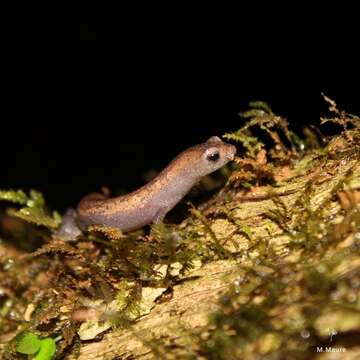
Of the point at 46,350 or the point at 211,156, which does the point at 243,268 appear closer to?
the point at 46,350

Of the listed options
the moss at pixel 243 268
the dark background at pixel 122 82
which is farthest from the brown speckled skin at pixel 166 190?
the dark background at pixel 122 82

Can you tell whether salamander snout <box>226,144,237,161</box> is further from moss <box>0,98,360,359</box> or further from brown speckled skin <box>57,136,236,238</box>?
moss <box>0,98,360,359</box>

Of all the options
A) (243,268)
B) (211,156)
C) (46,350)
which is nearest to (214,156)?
(211,156)

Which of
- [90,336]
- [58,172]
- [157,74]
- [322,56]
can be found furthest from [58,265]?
[157,74]

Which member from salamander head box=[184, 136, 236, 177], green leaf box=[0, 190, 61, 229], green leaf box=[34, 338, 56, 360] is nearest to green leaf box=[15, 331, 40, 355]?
green leaf box=[34, 338, 56, 360]

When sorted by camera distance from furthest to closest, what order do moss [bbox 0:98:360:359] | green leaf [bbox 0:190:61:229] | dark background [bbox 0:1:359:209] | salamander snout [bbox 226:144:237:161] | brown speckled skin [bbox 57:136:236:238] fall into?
1. dark background [bbox 0:1:359:209]
2. green leaf [bbox 0:190:61:229]
3. brown speckled skin [bbox 57:136:236:238]
4. salamander snout [bbox 226:144:237:161]
5. moss [bbox 0:98:360:359]

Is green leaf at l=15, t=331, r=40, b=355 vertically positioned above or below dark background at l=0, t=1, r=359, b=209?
below
